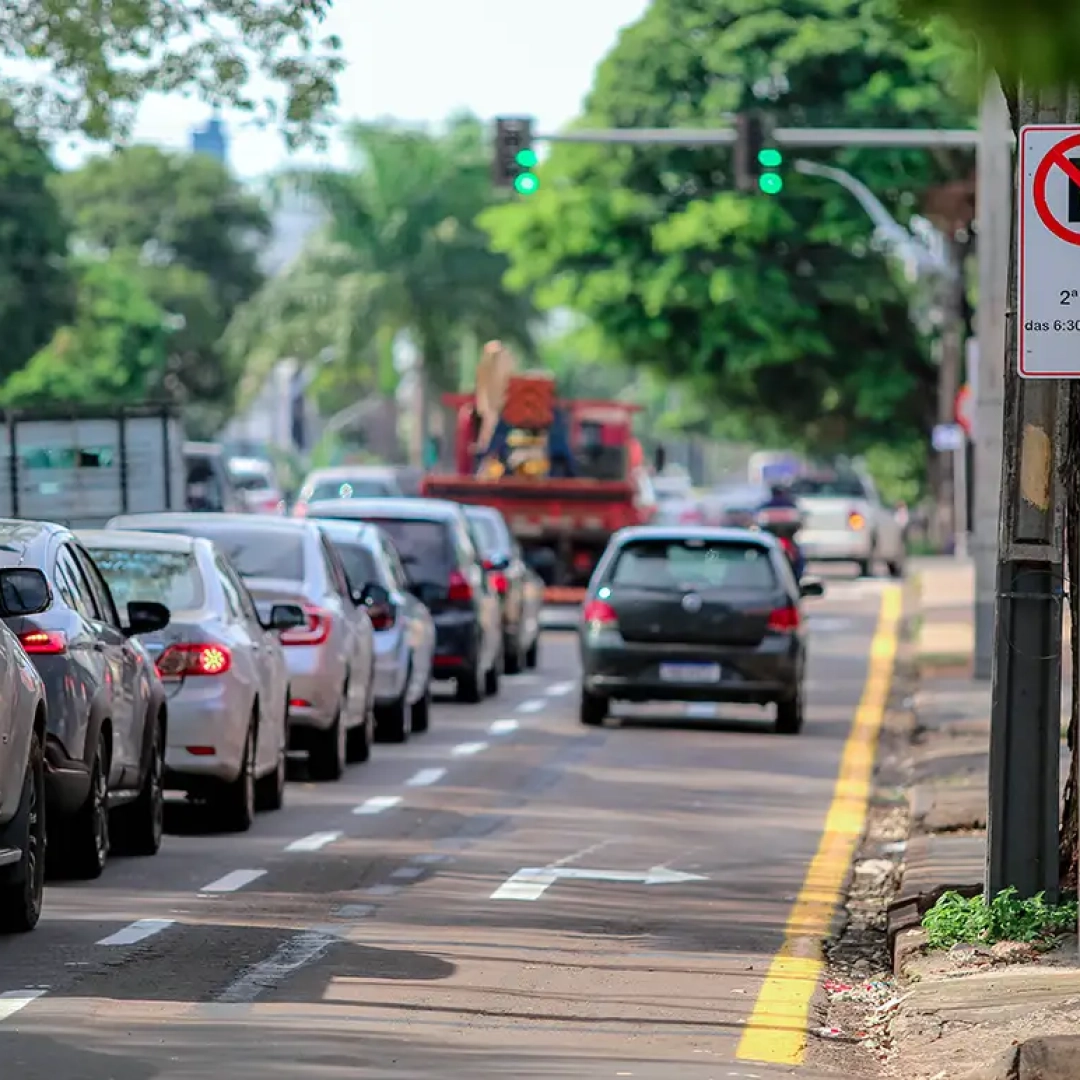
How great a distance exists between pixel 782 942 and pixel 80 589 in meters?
3.59

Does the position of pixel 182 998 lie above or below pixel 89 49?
below

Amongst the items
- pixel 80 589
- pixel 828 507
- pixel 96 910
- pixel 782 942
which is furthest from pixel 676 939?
pixel 828 507

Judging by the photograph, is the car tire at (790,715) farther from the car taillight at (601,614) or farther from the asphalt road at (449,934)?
the asphalt road at (449,934)

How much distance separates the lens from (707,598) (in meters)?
23.8

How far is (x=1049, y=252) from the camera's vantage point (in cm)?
1052

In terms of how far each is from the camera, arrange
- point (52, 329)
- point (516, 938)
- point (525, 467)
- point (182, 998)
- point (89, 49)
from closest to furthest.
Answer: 1. point (182, 998)
2. point (516, 938)
3. point (89, 49)
4. point (525, 467)
5. point (52, 329)

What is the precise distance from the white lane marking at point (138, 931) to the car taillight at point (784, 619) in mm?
12091

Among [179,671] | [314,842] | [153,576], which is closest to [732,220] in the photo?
[153,576]

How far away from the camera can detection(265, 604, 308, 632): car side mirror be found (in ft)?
56.8

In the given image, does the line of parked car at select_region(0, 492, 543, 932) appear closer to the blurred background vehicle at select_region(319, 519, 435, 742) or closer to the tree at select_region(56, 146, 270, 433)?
the blurred background vehicle at select_region(319, 519, 435, 742)

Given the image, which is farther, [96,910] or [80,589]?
[80,589]

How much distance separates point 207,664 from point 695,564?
8.79 m

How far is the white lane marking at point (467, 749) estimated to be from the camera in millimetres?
21359

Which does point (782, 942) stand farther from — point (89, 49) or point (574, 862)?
point (89, 49)
